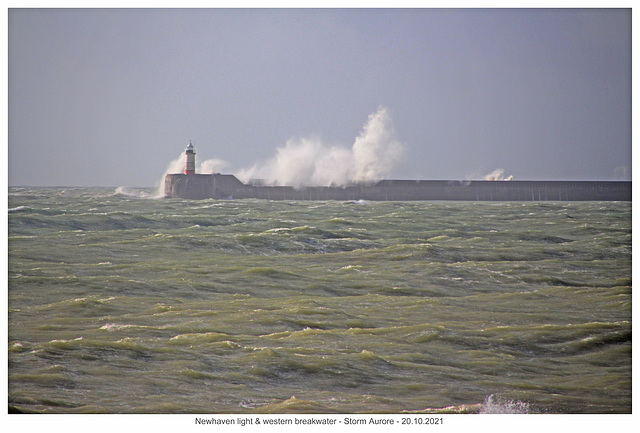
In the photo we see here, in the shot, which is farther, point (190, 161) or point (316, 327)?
point (190, 161)

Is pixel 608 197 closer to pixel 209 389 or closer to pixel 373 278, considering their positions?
pixel 373 278

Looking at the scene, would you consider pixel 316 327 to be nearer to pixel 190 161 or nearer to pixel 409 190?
pixel 409 190

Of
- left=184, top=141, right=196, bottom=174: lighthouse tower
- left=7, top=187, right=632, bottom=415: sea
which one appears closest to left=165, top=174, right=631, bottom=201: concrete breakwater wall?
left=184, top=141, right=196, bottom=174: lighthouse tower

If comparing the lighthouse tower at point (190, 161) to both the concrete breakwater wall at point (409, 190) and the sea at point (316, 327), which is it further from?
the sea at point (316, 327)

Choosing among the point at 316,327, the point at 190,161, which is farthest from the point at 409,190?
the point at 316,327

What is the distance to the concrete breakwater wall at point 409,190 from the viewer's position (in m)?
37.9

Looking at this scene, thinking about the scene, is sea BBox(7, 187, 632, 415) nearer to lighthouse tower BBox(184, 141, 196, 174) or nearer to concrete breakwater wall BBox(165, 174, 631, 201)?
concrete breakwater wall BBox(165, 174, 631, 201)

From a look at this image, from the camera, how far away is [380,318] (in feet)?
26.6

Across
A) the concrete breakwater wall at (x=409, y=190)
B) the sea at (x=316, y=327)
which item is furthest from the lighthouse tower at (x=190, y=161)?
the sea at (x=316, y=327)

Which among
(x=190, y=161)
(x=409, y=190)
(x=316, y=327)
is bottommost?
(x=316, y=327)

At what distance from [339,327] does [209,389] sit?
89.5 inches

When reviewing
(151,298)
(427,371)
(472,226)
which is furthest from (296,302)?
(472,226)

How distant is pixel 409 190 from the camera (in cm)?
3888

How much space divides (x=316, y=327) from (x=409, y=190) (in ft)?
104
